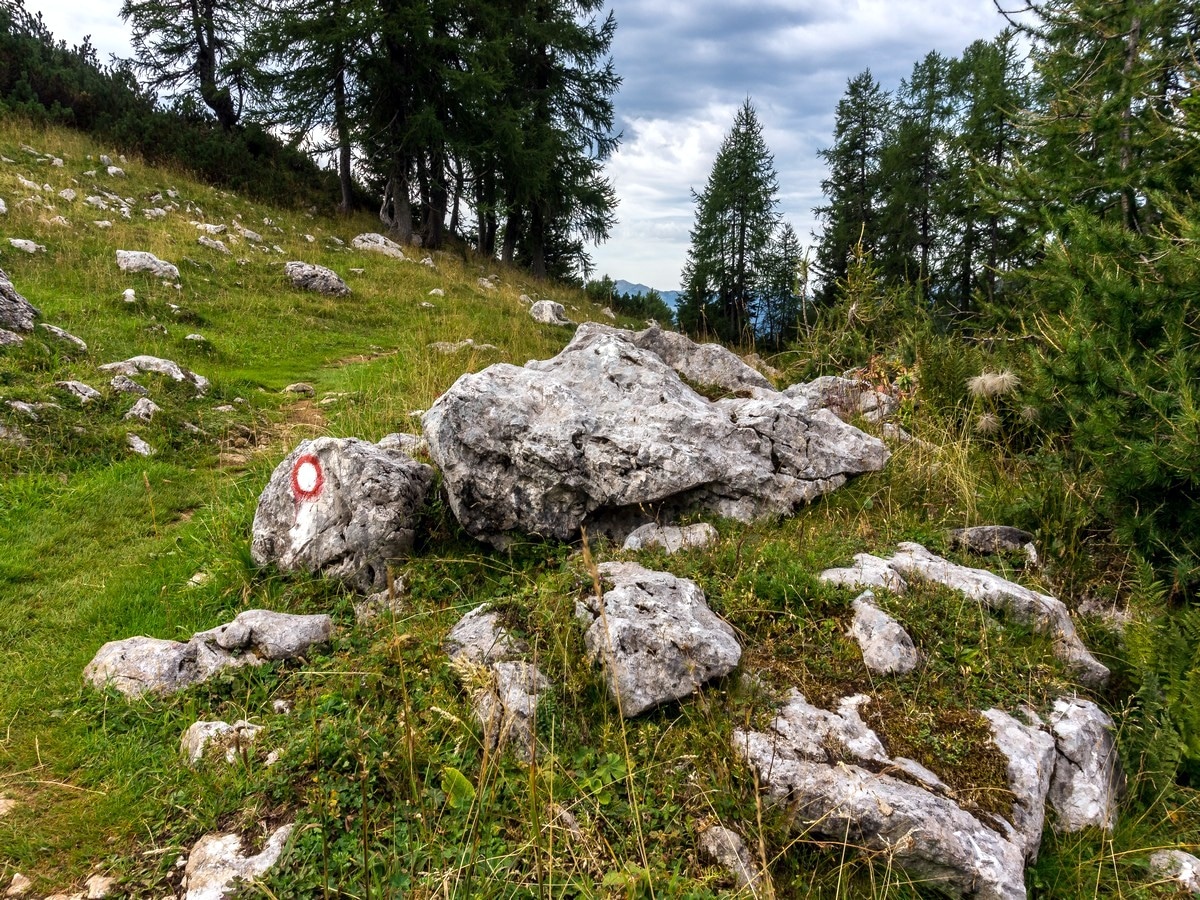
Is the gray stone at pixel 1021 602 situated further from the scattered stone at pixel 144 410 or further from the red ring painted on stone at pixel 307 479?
the scattered stone at pixel 144 410

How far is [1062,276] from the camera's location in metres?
5.00

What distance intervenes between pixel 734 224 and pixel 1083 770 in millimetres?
32460

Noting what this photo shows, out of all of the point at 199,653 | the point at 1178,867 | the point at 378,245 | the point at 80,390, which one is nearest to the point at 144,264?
the point at 80,390

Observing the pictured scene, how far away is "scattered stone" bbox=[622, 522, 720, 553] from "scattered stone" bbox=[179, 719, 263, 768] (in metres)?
2.41

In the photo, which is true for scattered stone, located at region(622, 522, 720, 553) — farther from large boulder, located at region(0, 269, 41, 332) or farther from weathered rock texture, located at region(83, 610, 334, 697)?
large boulder, located at region(0, 269, 41, 332)

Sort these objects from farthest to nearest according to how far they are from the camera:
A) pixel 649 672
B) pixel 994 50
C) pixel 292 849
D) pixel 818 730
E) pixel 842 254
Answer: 1. pixel 842 254
2. pixel 994 50
3. pixel 649 672
4. pixel 818 730
5. pixel 292 849

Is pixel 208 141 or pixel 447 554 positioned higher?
pixel 208 141

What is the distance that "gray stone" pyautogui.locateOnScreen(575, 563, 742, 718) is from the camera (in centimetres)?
301

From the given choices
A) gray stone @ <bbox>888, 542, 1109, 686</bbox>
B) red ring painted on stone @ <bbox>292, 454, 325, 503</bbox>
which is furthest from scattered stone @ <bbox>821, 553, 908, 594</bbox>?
red ring painted on stone @ <bbox>292, 454, 325, 503</bbox>

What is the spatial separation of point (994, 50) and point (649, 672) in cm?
3289

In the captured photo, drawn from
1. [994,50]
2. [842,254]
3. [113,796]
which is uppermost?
[994,50]

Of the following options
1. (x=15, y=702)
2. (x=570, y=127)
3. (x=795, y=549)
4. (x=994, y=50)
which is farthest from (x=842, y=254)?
(x=15, y=702)

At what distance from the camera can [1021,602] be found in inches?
141

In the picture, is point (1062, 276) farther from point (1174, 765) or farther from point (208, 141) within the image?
point (208, 141)
